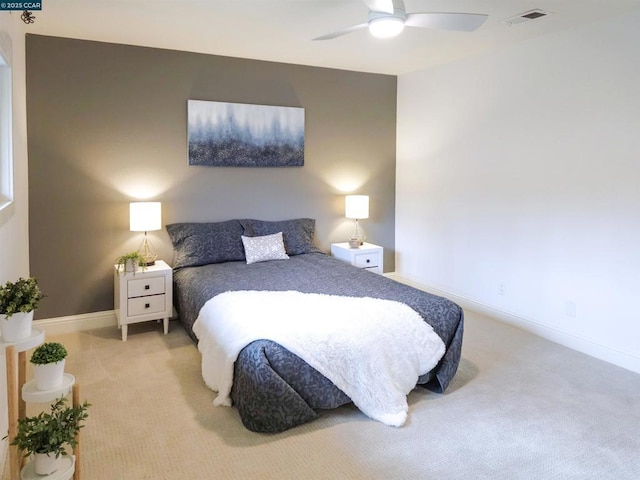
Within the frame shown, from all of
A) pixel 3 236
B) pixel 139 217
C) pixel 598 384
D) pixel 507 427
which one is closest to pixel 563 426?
pixel 507 427

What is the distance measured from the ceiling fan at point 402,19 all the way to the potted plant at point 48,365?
229 cm

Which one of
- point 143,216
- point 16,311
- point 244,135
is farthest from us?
point 244,135

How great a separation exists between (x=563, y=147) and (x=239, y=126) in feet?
9.45

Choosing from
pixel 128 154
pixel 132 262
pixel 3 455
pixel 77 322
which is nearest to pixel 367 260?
pixel 132 262

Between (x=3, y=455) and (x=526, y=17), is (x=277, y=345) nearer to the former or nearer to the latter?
(x=3, y=455)

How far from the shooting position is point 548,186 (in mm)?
3926

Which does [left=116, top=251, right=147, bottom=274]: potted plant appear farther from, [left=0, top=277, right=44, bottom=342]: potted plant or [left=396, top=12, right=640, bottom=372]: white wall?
[left=396, top=12, right=640, bottom=372]: white wall

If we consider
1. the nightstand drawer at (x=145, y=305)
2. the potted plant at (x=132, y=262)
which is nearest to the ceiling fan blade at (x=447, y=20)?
the potted plant at (x=132, y=262)

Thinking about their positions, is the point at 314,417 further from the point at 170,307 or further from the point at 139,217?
the point at 139,217

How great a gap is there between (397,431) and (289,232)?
2608mm

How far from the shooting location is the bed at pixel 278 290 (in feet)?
8.18

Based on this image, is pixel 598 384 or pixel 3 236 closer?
pixel 3 236

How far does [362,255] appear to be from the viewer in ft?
16.3

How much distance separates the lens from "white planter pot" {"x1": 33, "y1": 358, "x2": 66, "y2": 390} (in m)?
1.71
